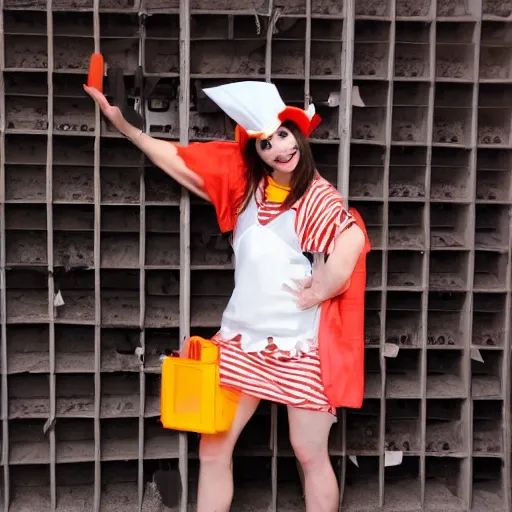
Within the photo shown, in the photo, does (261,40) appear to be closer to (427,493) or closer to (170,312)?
(170,312)

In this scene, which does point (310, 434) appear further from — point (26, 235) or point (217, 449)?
point (26, 235)

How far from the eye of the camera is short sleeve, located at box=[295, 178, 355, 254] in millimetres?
1769

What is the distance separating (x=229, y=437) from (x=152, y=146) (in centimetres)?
90

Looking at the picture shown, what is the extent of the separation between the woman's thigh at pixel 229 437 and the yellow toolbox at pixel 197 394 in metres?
0.02

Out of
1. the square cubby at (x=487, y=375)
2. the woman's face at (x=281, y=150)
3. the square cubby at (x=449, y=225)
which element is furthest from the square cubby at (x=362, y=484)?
the woman's face at (x=281, y=150)

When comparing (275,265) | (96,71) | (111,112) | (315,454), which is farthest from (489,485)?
(96,71)

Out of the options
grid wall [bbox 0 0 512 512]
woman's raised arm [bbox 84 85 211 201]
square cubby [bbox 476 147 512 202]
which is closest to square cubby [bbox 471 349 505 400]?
grid wall [bbox 0 0 512 512]

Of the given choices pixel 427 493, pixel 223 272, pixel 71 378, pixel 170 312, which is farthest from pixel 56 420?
pixel 427 493

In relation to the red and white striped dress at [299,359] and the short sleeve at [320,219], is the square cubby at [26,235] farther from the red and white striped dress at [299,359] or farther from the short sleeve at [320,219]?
the short sleeve at [320,219]

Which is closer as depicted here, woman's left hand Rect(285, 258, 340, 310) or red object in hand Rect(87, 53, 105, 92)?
woman's left hand Rect(285, 258, 340, 310)

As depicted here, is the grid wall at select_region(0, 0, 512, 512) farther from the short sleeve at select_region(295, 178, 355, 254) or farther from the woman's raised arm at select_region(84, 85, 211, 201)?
the short sleeve at select_region(295, 178, 355, 254)

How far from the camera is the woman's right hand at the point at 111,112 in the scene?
188 cm

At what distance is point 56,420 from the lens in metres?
2.05

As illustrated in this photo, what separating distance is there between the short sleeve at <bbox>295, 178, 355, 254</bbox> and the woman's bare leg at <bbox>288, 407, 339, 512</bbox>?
487mm
